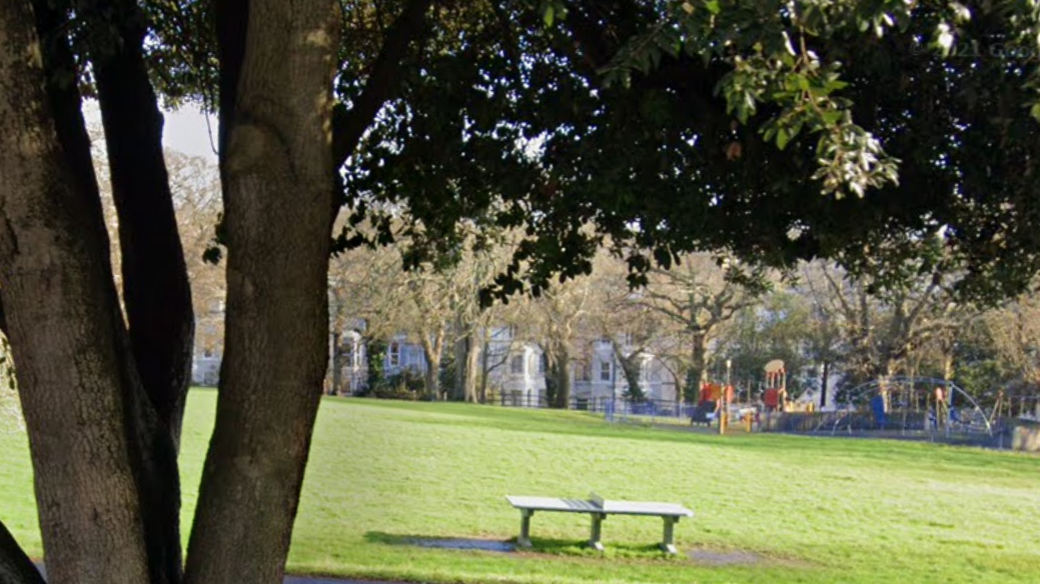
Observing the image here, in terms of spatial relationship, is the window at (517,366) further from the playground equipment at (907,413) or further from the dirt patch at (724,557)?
the dirt patch at (724,557)

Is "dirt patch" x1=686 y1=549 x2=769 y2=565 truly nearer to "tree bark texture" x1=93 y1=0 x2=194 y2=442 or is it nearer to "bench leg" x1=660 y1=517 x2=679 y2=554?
"bench leg" x1=660 y1=517 x2=679 y2=554

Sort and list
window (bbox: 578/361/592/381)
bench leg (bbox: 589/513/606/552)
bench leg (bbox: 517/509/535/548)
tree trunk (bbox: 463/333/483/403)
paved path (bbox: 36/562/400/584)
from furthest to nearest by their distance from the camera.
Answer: window (bbox: 578/361/592/381)
tree trunk (bbox: 463/333/483/403)
bench leg (bbox: 589/513/606/552)
bench leg (bbox: 517/509/535/548)
paved path (bbox: 36/562/400/584)

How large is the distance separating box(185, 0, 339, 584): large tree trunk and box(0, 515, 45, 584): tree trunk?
25.7 inches

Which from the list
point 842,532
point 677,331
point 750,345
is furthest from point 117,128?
point 750,345

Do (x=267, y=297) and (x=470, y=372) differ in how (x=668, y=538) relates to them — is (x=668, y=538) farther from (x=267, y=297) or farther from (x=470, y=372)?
(x=470, y=372)

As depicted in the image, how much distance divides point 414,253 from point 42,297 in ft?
17.2

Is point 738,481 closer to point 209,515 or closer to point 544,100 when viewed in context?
point 544,100

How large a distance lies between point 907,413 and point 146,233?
40.7 metres

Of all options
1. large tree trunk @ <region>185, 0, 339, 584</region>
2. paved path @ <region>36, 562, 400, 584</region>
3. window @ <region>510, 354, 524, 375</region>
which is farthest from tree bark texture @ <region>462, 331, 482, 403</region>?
large tree trunk @ <region>185, 0, 339, 584</region>

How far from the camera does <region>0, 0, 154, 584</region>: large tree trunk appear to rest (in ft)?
15.1

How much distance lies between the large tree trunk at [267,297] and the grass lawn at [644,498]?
721cm

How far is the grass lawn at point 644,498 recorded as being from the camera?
48.0 ft

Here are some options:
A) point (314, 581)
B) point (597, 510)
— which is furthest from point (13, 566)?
point (597, 510)

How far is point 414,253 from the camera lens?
32.1 ft
